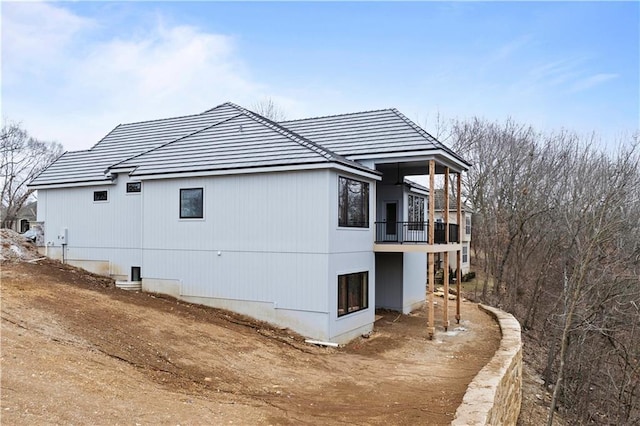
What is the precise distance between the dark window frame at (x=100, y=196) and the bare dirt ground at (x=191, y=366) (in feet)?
10.9

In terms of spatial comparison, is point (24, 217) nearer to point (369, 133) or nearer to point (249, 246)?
point (249, 246)

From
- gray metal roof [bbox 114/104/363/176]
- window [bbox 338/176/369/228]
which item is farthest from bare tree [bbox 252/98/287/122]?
window [bbox 338/176/369/228]

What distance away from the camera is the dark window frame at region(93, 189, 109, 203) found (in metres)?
16.5

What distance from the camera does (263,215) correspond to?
1281cm

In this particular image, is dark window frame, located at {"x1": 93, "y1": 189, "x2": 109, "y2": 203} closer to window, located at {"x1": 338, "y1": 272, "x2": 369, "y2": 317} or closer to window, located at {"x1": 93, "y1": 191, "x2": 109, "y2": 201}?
window, located at {"x1": 93, "y1": 191, "x2": 109, "y2": 201}

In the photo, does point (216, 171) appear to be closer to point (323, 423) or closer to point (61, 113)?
point (323, 423)

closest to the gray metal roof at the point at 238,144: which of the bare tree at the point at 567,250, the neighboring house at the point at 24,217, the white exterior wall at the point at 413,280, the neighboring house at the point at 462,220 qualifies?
the white exterior wall at the point at 413,280

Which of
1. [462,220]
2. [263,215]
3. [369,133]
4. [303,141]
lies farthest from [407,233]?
[462,220]

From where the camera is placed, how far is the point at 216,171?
13.4m

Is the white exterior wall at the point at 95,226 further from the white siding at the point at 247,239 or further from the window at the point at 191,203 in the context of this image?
the window at the point at 191,203

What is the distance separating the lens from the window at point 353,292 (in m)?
12.5

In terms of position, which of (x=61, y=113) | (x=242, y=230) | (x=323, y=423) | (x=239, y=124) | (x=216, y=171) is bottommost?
(x=323, y=423)

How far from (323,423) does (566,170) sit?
22534 millimetres


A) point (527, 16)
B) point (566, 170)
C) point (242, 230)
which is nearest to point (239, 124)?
point (242, 230)
